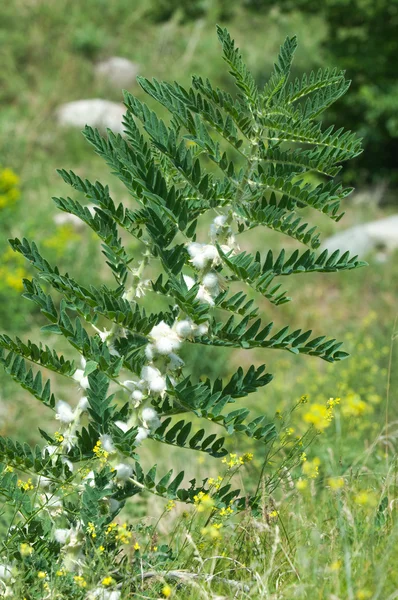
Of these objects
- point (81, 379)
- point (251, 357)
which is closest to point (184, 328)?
point (81, 379)

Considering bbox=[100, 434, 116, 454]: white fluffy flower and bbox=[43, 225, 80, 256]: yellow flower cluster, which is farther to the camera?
bbox=[43, 225, 80, 256]: yellow flower cluster

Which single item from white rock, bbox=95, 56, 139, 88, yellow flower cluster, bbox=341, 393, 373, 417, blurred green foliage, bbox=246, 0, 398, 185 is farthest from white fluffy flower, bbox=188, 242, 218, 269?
white rock, bbox=95, 56, 139, 88

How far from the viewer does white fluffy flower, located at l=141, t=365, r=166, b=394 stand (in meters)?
1.69

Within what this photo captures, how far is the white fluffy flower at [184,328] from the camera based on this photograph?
1.70 m

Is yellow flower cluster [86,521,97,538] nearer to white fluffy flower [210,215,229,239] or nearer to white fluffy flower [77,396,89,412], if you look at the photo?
white fluffy flower [77,396,89,412]

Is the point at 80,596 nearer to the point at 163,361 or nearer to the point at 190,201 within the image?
the point at 163,361

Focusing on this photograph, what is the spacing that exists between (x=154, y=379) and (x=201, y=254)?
1.00 ft

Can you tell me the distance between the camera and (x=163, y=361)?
1.76 m

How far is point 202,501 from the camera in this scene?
1.68 meters

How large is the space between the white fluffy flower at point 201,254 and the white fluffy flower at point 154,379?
260 mm

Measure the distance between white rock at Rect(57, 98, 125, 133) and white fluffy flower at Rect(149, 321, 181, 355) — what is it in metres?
7.93

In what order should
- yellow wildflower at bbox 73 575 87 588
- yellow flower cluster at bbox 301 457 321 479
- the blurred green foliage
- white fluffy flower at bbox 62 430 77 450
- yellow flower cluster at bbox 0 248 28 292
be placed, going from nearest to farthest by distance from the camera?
1. yellow wildflower at bbox 73 575 87 588
2. white fluffy flower at bbox 62 430 77 450
3. yellow flower cluster at bbox 301 457 321 479
4. yellow flower cluster at bbox 0 248 28 292
5. the blurred green foliage

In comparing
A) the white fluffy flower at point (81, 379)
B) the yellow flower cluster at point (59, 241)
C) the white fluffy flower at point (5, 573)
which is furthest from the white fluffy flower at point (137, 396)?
the yellow flower cluster at point (59, 241)

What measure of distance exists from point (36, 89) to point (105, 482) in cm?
978
